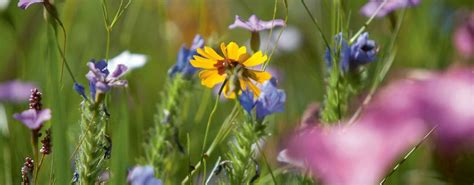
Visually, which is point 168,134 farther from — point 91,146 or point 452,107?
point 452,107

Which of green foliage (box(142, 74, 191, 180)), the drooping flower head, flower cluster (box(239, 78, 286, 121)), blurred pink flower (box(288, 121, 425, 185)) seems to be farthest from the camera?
green foliage (box(142, 74, 191, 180))

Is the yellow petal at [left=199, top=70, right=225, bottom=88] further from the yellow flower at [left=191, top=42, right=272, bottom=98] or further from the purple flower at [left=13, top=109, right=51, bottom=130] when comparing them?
the purple flower at [left=13, top=109, right=51, bottom=130]

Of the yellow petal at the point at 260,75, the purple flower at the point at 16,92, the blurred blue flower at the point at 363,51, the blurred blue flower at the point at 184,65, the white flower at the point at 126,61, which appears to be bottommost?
the blurred blue flower at the point at 363,51

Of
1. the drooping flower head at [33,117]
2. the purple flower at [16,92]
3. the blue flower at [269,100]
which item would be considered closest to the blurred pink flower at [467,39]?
the blue flower at [269,100]

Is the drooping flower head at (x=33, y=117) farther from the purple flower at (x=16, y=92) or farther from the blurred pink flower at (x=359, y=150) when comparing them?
the purple flower at (x=16, y=92)

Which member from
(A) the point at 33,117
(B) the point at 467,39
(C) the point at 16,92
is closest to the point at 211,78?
(A) the point at 33,117

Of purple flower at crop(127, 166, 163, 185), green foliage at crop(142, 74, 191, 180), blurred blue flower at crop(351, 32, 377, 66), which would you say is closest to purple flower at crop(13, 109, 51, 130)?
purple flower at crop(127, 166, 163, 185)

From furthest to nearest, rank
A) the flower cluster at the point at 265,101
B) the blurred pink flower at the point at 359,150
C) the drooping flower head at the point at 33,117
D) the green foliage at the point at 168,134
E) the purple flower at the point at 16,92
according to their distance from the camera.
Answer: the purple flower at the point at 16,92 → the green foliage at the point at 168,134 → the flower cluster at the point at 265,101 → the drooping flower head at the point at 33,117 → the blurred pink flower at the point at 359,150
